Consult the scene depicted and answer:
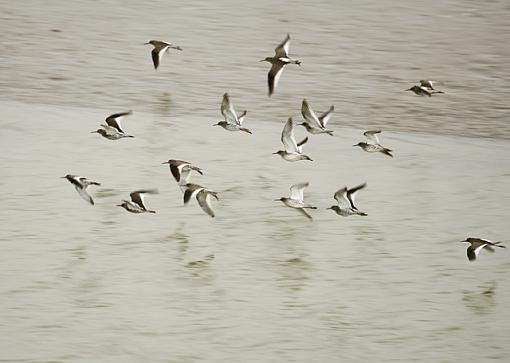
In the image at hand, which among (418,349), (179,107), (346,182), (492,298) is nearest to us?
(418,349)

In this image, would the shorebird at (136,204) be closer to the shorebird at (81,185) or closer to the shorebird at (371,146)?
the shorebird at (81,185)

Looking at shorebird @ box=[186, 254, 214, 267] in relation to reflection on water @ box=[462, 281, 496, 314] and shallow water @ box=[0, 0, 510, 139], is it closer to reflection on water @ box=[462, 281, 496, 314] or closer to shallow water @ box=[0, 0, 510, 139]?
reflection on water @ box=[462, 281, 496, 314]

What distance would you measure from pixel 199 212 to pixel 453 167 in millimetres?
1939

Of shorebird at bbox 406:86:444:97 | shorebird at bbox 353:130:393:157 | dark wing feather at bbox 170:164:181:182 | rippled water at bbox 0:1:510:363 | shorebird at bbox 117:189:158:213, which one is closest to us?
rippled water at bbox 0:1:510:363

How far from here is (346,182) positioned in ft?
26.4

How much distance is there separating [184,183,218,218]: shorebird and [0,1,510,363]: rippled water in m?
0.09

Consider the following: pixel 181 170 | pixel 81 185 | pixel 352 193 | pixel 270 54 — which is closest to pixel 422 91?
pixel 270 54

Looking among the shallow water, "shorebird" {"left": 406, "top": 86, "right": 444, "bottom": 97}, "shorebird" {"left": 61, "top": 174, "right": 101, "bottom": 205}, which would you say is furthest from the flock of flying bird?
the shallow water

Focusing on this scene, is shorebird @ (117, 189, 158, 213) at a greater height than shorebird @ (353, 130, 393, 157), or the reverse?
shorebird @ (353, 130, 393, 157)

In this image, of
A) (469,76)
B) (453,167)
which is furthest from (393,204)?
(469,76)

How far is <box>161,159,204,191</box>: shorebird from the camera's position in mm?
7582

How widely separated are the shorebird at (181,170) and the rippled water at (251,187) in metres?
0.15

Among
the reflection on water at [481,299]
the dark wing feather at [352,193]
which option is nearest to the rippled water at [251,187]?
the reflection on water at [481,299]

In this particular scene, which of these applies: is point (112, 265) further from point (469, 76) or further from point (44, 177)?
point (469, 76)
